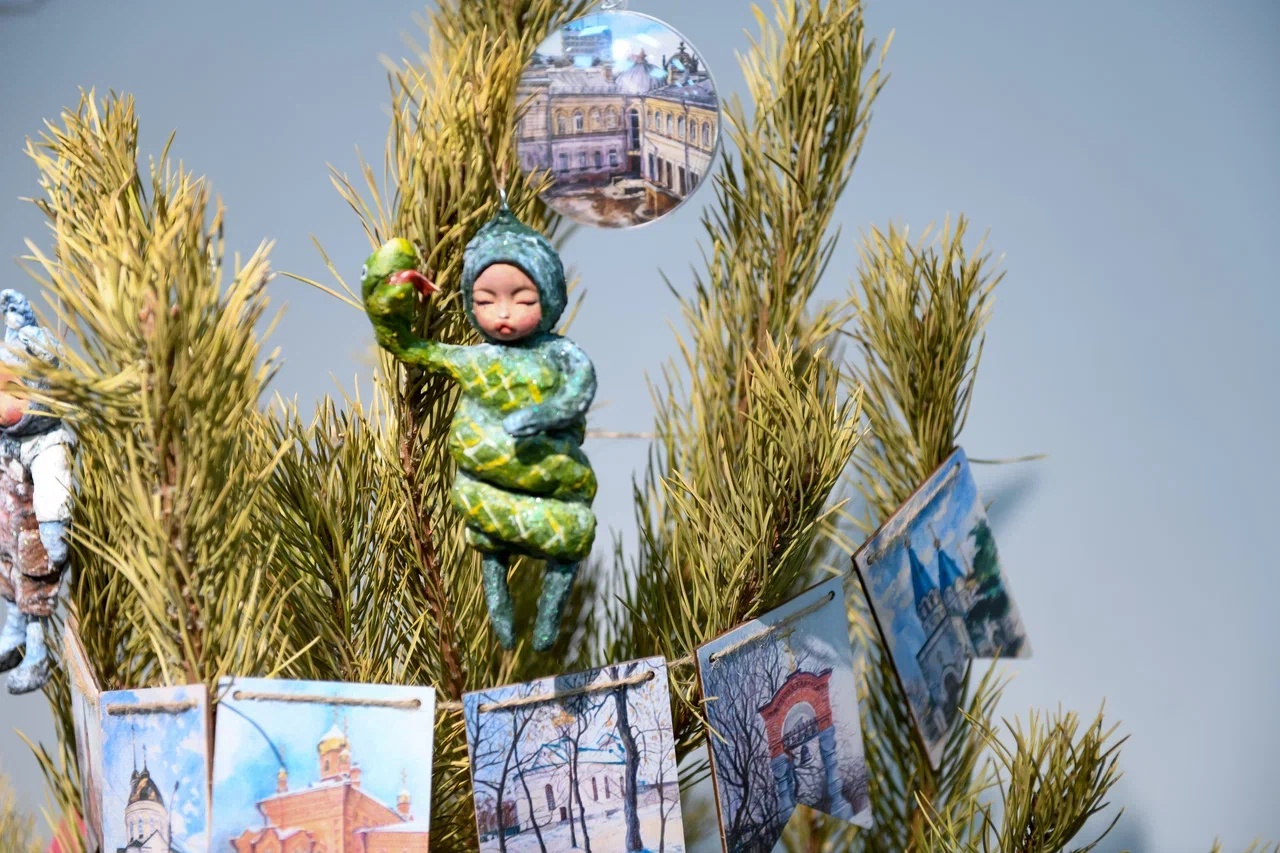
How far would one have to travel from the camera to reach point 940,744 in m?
0.66

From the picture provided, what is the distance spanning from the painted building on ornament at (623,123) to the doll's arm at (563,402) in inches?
5.4

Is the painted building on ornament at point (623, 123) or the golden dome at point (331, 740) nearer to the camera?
the golden dome at point (331, 740)

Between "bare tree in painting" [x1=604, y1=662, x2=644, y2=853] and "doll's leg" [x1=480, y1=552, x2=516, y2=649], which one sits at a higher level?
"doll's leg" [x1=480, y1=552, x2=516, y2=649]

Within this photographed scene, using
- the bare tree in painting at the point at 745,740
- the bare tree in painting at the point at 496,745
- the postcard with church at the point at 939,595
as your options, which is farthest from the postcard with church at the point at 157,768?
the postcard with church at the point at 939,595

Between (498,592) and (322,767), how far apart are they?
96 mm

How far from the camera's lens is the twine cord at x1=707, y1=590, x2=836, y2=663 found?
1.67ft

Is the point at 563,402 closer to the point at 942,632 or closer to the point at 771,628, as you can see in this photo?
the point at 771,628

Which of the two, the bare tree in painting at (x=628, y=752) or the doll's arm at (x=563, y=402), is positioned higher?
the doll's arm at (x=563, y=402)

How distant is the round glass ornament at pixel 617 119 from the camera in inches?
23.0

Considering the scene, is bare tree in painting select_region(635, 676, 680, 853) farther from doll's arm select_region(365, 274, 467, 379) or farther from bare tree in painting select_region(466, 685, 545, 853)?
doll's arm select_region(365, 274, 467, 379)

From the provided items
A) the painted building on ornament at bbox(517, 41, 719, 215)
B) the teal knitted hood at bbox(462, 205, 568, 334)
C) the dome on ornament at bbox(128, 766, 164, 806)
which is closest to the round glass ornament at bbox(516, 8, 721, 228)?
the painted building on ornament at bbox(517, 41, 719, 215)

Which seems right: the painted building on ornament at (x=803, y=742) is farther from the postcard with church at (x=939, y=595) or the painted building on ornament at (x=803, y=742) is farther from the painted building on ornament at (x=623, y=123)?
the painted building on ornament at (x=623, y=123)

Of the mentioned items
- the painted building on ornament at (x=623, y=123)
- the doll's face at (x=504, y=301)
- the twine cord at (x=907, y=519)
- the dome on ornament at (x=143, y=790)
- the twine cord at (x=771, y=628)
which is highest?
the painted building on ornament at (x=623, y=123)

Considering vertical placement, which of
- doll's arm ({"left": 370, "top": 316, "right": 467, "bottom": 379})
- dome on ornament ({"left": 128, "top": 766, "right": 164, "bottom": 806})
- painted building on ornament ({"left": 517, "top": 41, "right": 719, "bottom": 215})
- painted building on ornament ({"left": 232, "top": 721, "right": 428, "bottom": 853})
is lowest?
painted building on ornament ({"left": 232, "top": 721, "right": 428, "bottom": 853})
